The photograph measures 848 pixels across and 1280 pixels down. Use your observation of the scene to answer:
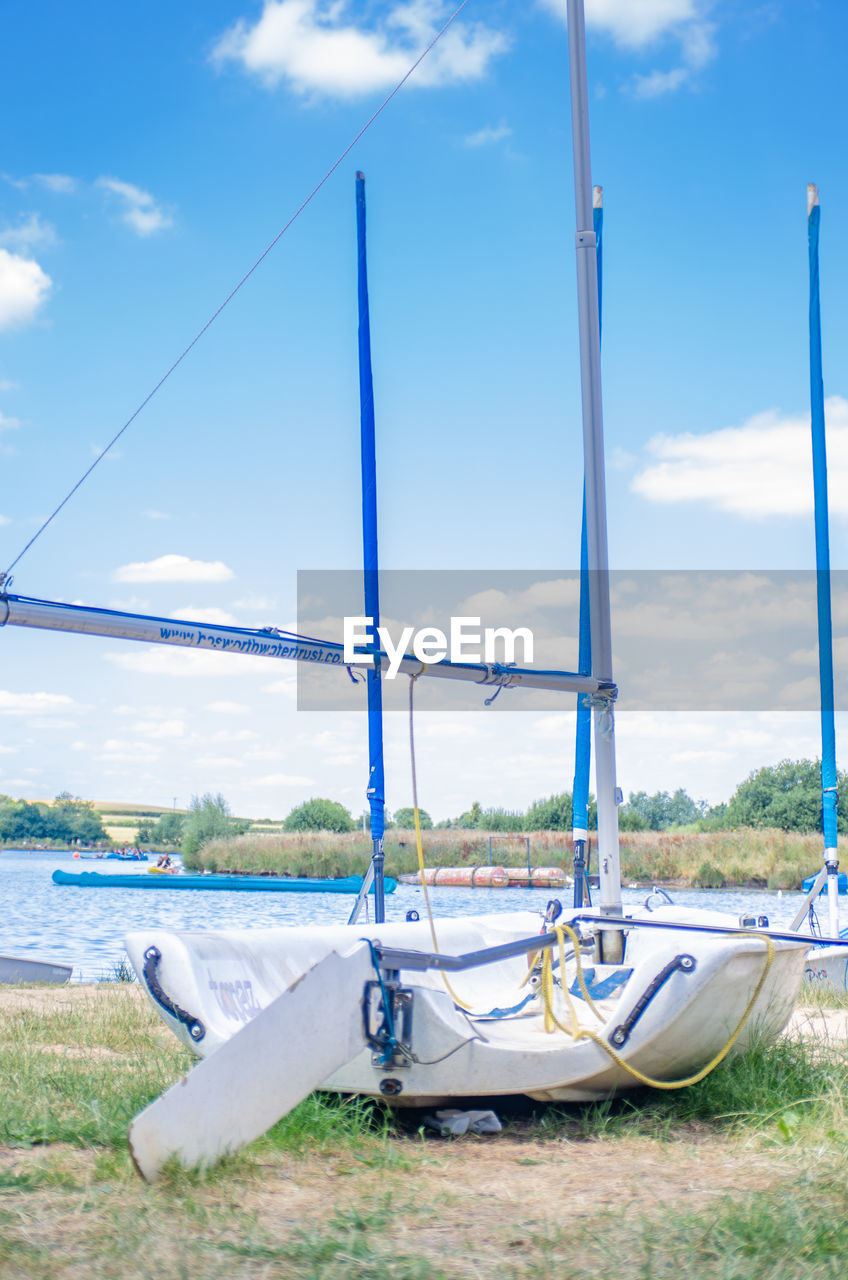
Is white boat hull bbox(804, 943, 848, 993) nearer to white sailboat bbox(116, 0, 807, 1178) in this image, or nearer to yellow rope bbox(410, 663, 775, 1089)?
white sailboat bbox(116, 0, 807, 1178)

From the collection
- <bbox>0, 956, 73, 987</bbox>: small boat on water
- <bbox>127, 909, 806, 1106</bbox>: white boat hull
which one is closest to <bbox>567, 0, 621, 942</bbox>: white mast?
<bbox>127, 909, 806, 1106</bbox>: white boat hull

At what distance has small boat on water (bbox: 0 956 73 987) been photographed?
11.7 m

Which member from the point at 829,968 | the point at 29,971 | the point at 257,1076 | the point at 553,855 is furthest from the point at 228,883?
the point at 257,1076

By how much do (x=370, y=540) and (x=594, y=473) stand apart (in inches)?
230

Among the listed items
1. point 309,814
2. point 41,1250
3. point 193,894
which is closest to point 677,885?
point 193,894

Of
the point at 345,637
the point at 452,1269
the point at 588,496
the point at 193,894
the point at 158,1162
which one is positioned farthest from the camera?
the point at 193,894

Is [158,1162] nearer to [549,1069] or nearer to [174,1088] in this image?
[174,1088]

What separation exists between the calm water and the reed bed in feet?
3.00

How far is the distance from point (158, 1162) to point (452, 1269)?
116 cm

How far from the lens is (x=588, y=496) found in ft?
22.6

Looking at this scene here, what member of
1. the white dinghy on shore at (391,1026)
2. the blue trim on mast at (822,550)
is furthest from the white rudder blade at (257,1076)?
the blue trim on mast at (822,550)

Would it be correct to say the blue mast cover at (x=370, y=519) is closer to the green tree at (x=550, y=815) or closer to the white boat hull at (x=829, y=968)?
the white boat hull at (x=829, y=968)

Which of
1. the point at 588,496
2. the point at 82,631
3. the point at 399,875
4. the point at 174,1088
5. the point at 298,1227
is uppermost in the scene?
the point at 588,496

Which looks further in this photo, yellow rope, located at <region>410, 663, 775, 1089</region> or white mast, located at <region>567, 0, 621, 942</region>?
white mast, located at <region>567, 0, 621, 942</region>
